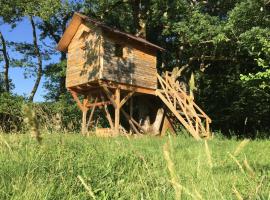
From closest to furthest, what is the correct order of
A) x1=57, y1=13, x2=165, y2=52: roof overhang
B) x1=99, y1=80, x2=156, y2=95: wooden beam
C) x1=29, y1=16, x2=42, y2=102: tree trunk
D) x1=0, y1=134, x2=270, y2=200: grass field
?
x1=0, y1=134, x2=270, y2=200: grass field, x1=99, y1=80, x2=156, y2=95: wooden beam, x1=57, y1=13, x2=165, y2=52: roof overhang, x1=29, y1=16, x2=42, y2=102: tree trunk

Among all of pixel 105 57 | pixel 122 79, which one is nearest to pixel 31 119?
pixel 105 57

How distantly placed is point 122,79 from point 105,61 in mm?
1296

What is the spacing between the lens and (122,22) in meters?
27.6

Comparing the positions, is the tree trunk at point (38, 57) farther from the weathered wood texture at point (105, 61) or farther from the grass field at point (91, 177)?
the grass field at point (91, 177)

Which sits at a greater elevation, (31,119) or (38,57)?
(38,57)

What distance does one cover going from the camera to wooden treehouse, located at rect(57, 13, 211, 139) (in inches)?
825

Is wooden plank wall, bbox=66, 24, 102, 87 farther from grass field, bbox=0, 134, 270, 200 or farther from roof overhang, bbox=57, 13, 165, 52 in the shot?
grass field, bbox=0, 134, 270, 200

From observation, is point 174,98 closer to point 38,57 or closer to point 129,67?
point 129,67

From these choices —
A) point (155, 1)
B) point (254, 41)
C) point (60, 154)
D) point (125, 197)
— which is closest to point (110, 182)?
point (125, 197)

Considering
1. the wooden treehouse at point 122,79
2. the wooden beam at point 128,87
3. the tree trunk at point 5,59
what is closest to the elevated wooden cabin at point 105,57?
the wooden treehouse at point 122,79

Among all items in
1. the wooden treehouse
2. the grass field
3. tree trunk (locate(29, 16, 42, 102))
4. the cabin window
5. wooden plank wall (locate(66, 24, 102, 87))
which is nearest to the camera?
the grass field

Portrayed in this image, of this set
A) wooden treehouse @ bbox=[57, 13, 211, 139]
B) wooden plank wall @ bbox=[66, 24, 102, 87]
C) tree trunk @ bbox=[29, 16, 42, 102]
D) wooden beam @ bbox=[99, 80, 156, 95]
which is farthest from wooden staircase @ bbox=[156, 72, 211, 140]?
tree trunk @ bbox=[29, 16, 42, 102]

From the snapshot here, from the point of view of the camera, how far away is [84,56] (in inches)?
886

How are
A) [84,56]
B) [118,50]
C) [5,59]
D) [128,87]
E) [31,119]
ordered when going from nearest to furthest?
[31,119] → [128,87] → [84,56] → [118,50] → [5,59]
